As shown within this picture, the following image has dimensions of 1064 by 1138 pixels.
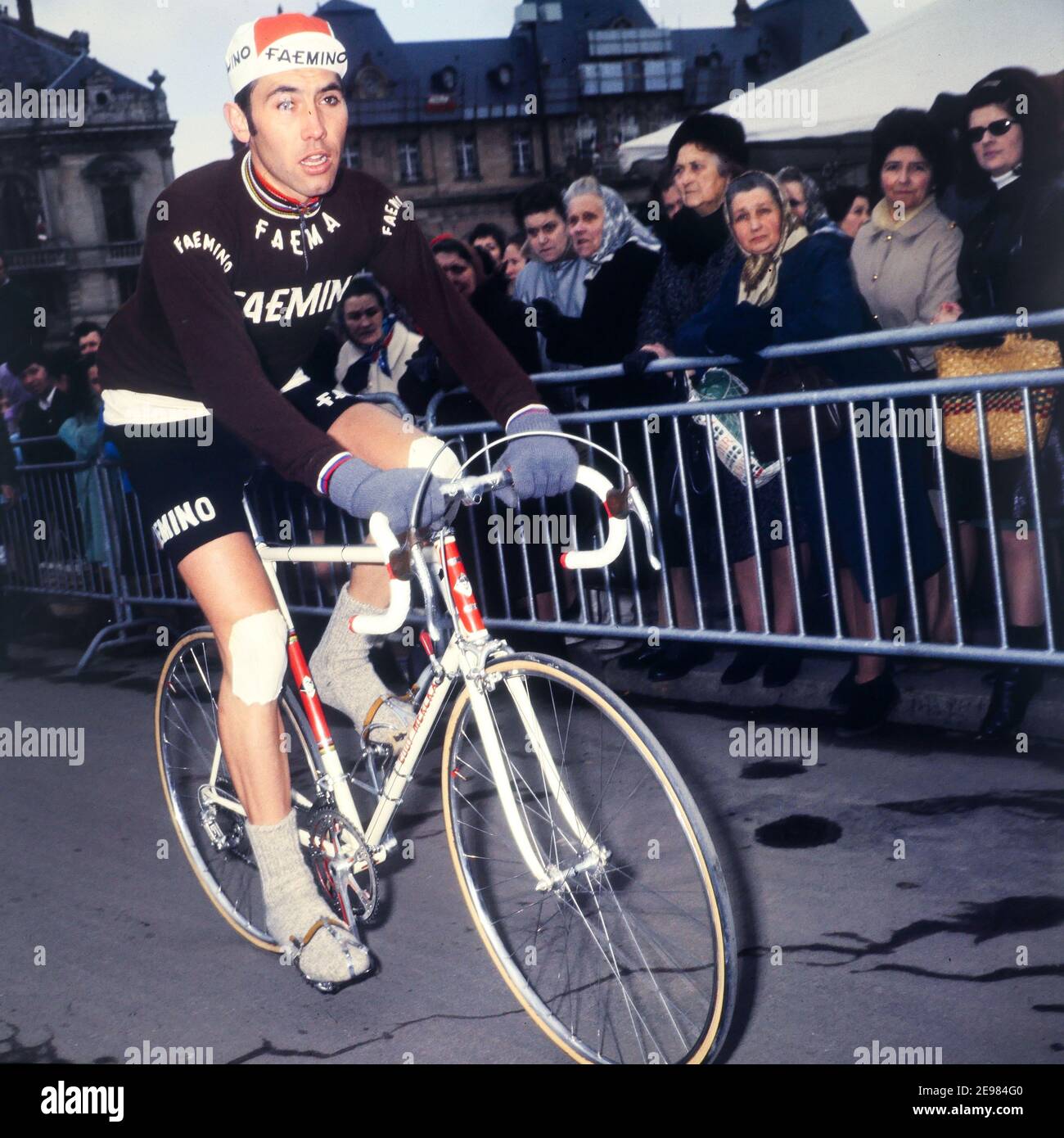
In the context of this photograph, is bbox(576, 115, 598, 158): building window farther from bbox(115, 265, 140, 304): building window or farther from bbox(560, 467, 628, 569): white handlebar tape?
bbox(560, 467, 628, 569): white handlebar tape

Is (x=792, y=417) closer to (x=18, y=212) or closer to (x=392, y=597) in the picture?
(x=392, y=597)

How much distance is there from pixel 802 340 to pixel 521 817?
287 centimetres

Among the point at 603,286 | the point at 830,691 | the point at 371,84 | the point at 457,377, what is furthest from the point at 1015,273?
the point at 371,84

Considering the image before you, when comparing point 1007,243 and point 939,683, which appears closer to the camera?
point 1007,243

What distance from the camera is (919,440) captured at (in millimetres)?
5086

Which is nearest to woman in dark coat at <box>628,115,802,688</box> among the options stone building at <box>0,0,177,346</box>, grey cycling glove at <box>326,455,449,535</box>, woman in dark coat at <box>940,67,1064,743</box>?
woman in dark coat at <box>940,67,1064,743</box>

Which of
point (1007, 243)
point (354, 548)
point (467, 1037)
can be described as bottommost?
point (467, 1037)

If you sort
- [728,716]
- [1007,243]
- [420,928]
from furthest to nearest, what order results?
[728,716] → [1007,243] → [420,928]

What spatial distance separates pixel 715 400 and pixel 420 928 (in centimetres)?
245

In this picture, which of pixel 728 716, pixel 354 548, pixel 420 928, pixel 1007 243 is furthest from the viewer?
pixel 728 716

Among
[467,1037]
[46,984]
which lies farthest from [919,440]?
[46,984]

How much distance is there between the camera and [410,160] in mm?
62250

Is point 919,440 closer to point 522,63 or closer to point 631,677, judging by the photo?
point 631,677

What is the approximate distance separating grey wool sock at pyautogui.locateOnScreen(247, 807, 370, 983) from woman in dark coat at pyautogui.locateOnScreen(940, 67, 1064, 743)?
8.95 ft
